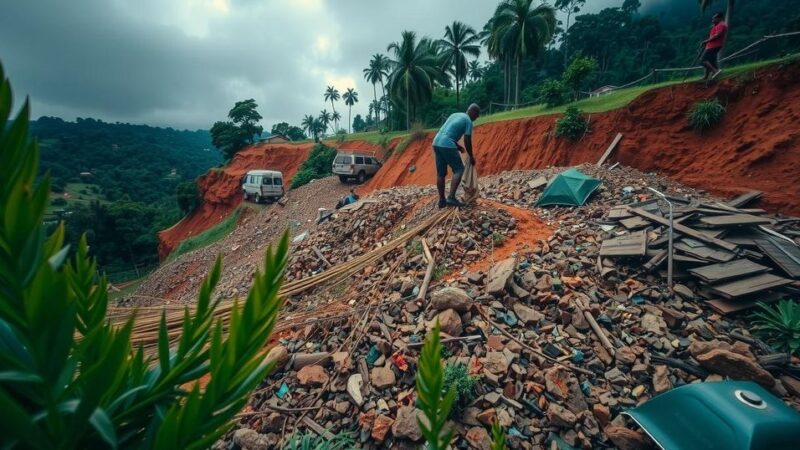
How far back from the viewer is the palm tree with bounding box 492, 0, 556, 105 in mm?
25281

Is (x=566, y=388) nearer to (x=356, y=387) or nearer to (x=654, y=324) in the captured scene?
(x=654, y=324)

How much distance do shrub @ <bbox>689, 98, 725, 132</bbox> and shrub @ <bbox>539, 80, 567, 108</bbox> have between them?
588 centimetres

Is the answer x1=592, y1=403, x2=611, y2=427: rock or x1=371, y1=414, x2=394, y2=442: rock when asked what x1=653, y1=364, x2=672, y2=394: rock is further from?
x1=371, y1=414, x2=394, y2=442: rock

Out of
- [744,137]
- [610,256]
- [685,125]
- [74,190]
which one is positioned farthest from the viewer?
[74,190]

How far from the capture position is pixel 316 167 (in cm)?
2453

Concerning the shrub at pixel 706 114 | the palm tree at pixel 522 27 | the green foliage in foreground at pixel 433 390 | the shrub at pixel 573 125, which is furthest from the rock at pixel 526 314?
the palm tree at pixel 522 27

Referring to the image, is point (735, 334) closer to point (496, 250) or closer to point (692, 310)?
point (692, 310)

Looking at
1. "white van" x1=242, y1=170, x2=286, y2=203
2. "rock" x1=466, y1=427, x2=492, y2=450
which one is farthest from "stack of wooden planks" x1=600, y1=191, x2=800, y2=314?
"white van" x1=242, y1=170, x2=286, y2=203

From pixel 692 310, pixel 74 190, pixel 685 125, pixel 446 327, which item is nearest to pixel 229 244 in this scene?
pixel 446 327

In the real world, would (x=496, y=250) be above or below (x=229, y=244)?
above

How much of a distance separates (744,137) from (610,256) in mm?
7673

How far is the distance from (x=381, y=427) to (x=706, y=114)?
12176 mm

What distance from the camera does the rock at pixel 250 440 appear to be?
3078 millimetres

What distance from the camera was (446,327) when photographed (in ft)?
12.3
